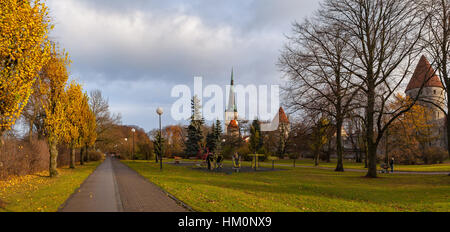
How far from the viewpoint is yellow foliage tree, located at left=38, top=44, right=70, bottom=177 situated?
16.1m

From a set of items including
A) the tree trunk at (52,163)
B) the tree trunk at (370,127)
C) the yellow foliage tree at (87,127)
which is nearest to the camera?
the tree trunk at (370,127)

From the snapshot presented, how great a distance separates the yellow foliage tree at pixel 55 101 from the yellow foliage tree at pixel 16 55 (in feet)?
23.4

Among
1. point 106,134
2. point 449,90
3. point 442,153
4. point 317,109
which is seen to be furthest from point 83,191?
point 442,153

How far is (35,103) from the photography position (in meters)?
21.9

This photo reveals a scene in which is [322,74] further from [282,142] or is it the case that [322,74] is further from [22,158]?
[282,142]

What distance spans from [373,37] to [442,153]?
2706 cm

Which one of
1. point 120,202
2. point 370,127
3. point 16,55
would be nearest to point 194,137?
point 370,127

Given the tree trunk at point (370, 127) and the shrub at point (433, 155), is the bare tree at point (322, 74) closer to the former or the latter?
the tree trunk at point (370, 127)

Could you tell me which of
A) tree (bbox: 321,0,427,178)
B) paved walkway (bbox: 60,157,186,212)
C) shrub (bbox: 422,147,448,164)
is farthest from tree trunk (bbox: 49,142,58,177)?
shrub (bbox: 422,147,448,164)

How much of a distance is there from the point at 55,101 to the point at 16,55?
27.9ft

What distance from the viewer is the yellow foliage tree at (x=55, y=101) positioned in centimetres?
1608

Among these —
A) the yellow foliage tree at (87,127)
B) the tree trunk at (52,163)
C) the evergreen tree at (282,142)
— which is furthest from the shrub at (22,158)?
the evergreen tree at (282,142)
